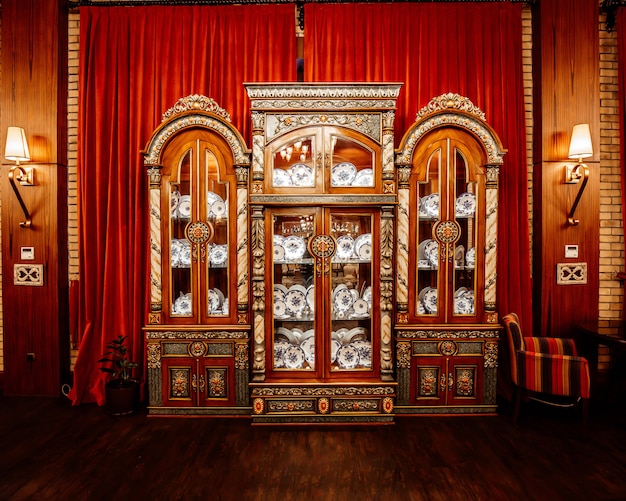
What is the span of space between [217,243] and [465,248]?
2223 millimetres

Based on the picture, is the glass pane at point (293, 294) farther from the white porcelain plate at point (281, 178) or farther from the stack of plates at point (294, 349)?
the white porcelain plate at point (281, 178)

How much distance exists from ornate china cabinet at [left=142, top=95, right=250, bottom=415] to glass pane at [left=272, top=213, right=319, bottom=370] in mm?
280

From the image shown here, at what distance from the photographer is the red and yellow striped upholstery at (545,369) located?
10.6 feet

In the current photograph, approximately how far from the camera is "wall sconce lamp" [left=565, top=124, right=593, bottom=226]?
148 inches

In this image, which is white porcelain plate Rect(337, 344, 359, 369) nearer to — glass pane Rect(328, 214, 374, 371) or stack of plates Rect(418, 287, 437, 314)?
glass pane Rect(328, 214, 374, 371)

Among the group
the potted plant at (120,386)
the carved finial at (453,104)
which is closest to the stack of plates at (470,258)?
the carved finial at (453,104)

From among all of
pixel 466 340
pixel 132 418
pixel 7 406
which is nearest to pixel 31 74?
pixel 7 406

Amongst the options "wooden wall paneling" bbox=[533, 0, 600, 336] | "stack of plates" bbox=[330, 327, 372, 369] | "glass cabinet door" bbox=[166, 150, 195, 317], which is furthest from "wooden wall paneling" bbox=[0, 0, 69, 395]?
"wooden wall paneling" bbox=[533, 0, 600, 336]

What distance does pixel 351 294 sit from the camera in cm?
359

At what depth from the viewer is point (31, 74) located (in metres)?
4.06

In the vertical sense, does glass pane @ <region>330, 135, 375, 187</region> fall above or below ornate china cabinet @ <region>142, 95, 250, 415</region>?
above

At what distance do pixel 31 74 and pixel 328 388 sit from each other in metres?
4.21

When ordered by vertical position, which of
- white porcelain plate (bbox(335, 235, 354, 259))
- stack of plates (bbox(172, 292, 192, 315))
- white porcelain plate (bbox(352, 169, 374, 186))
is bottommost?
stack of plates (bbox(172, 292, 192, 315))

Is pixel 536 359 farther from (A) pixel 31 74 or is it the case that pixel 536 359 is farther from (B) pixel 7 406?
(A) pixel 31 74
